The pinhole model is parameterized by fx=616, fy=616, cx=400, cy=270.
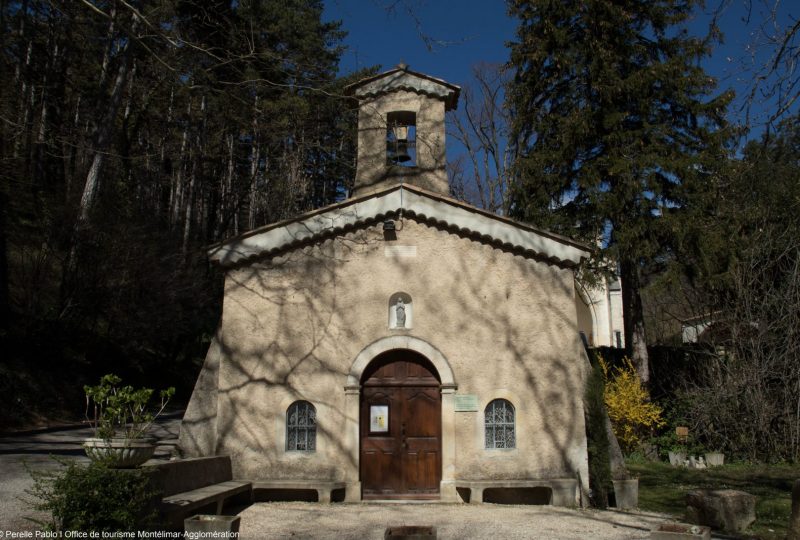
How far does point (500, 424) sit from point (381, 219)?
4269 millimetres

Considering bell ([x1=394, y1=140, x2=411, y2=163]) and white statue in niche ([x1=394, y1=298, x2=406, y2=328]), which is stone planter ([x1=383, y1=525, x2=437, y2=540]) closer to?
white statue in niche ([x1=394, y1=298, x2=406, y2=328])

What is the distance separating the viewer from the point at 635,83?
16.8 metres

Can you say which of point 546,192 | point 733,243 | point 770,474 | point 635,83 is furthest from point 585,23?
point 770,474

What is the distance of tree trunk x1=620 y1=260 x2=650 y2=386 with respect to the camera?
17172 mm

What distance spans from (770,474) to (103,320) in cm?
1927

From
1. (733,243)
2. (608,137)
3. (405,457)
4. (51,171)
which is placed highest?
(51,171)

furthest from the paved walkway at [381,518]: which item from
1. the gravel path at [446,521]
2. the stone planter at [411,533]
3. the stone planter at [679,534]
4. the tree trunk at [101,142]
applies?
the tree trunk at [101,142]

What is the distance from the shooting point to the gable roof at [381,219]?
36.6 feet

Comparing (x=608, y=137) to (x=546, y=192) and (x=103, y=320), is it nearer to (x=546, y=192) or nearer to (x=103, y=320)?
(x=546, y=192)

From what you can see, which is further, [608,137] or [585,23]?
[585,23]

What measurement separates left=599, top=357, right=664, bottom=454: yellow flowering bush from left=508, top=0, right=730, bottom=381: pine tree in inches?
33.9

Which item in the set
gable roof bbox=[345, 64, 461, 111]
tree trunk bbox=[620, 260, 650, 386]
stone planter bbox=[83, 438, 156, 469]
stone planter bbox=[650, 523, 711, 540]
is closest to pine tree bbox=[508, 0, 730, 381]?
tree trunk bbox=[620, 260, 650, 386]

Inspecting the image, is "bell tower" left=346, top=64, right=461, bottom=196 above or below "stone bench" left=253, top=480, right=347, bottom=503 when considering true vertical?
above

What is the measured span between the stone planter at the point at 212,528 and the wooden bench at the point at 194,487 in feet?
1.61
